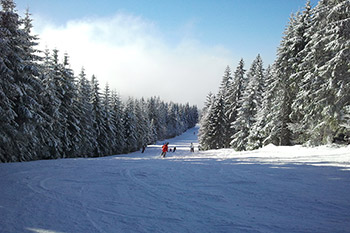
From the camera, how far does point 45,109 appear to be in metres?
19.8

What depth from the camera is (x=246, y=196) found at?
5.58 meters

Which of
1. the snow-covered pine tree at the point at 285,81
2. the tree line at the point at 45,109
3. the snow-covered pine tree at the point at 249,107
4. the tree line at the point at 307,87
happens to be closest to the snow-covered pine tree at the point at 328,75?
the tree line at the point at 307,87

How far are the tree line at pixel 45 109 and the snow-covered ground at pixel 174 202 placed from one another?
305 inches

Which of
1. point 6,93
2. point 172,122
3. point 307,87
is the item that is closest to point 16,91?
point 6,93

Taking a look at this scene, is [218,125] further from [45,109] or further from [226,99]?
[45,109]

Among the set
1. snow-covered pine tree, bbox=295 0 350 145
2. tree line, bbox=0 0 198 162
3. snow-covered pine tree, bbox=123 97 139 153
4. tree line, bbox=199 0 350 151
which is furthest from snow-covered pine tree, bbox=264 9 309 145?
snow-covered pine tree, bbox=123 97 139 153

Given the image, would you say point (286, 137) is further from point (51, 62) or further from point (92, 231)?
point (51, 62)

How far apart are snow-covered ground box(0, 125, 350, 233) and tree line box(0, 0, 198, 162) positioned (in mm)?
7749

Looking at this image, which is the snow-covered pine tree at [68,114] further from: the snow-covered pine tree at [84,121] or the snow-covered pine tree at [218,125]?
the snow-covered pine tree at [218,125]

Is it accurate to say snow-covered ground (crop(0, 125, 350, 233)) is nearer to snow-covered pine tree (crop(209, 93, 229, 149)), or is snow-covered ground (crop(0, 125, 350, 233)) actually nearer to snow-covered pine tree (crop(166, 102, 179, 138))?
snow-covered pine tree (crop(209, 93, 229, 149))

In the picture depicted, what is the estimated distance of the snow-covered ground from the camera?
12.8ft

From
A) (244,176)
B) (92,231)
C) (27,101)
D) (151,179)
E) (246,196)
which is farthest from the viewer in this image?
(27,101)

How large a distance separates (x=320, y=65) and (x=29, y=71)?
69.9ft


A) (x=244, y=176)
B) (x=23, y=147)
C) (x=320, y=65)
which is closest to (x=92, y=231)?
(x=244, y=176)
